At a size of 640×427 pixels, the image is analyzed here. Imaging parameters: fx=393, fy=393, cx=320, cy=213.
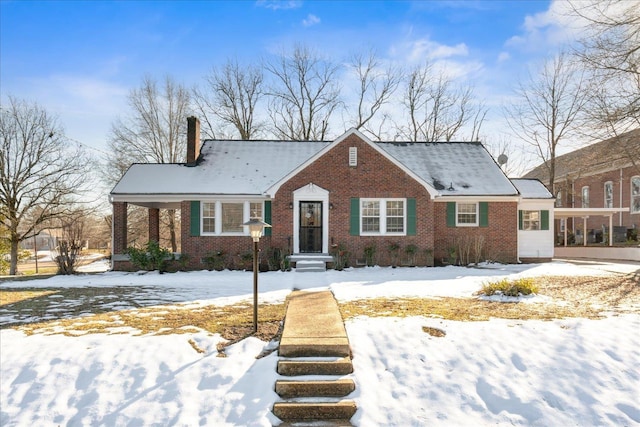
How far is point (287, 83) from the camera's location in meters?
31.8

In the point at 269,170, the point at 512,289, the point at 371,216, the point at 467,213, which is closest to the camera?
the point at 512,289

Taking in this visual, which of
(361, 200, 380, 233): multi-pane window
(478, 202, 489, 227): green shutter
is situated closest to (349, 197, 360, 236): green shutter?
(361, 200, 380, 233): multi-pane window

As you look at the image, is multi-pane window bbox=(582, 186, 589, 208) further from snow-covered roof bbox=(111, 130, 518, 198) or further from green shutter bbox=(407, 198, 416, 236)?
green shutter bbox=(407, 198, 416, 236)

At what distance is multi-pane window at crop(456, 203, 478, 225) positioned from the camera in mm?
16406

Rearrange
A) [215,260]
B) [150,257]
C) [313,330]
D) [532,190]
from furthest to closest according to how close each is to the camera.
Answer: [532,190]
[215,260]
[150,257]
[313,330]

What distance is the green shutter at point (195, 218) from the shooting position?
1531 cm

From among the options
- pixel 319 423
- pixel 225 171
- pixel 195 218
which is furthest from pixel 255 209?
pixel 319 423

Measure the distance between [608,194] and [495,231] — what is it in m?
18.0

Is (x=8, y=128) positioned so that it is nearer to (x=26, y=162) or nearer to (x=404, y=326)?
(x=26, y=162)

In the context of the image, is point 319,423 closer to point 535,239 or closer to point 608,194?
point 535,239

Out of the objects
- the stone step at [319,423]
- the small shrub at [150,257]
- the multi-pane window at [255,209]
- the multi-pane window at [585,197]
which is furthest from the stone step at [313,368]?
the multi-pane window at [585,197]

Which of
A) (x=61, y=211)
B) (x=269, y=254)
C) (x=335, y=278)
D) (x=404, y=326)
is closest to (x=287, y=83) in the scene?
(x=61, y=211)

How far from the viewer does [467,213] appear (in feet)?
53.9

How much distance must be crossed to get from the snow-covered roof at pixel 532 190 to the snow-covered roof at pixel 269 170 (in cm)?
160
